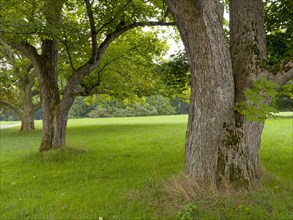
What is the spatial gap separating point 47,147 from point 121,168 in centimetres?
384

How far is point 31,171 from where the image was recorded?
8.48 metres

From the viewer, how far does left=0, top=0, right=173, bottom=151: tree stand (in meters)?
8.25

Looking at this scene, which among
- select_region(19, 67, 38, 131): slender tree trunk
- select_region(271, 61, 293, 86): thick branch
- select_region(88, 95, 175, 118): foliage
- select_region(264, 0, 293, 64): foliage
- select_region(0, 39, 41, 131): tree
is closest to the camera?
select_region(271, 61, 293, 86): thick branch

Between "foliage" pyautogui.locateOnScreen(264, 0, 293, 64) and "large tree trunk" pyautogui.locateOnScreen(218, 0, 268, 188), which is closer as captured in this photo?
"large tree trunk" pyautogui.locateOnScreen(218, 0, 268, 188)

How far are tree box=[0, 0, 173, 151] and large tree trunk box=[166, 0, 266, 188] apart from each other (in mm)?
3970

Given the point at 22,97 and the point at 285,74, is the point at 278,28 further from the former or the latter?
the point at 22,97

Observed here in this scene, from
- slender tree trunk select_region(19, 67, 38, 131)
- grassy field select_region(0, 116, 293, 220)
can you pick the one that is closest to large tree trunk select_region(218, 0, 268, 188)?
grassy field select_region(0, 116, 293, 220)

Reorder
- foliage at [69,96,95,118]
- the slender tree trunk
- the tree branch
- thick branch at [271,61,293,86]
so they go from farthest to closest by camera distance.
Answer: foliage at [69,96,95,118] < the slender tree trunk < the tree branch < thick branch at [271,61,293,86]

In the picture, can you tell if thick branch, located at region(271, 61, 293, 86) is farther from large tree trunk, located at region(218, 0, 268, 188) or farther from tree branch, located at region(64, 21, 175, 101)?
tree branch, located at region(64, 21, 175, 101)

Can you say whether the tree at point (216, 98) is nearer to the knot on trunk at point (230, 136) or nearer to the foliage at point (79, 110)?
the knot on trunk at point (230, 136)

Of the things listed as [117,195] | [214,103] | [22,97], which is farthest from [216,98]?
[22,97]

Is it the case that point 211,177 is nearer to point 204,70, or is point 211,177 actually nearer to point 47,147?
point 204,70

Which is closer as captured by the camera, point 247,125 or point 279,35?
point 247,125

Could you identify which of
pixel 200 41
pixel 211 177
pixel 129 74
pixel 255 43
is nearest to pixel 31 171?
Answer: pixel 211 177
